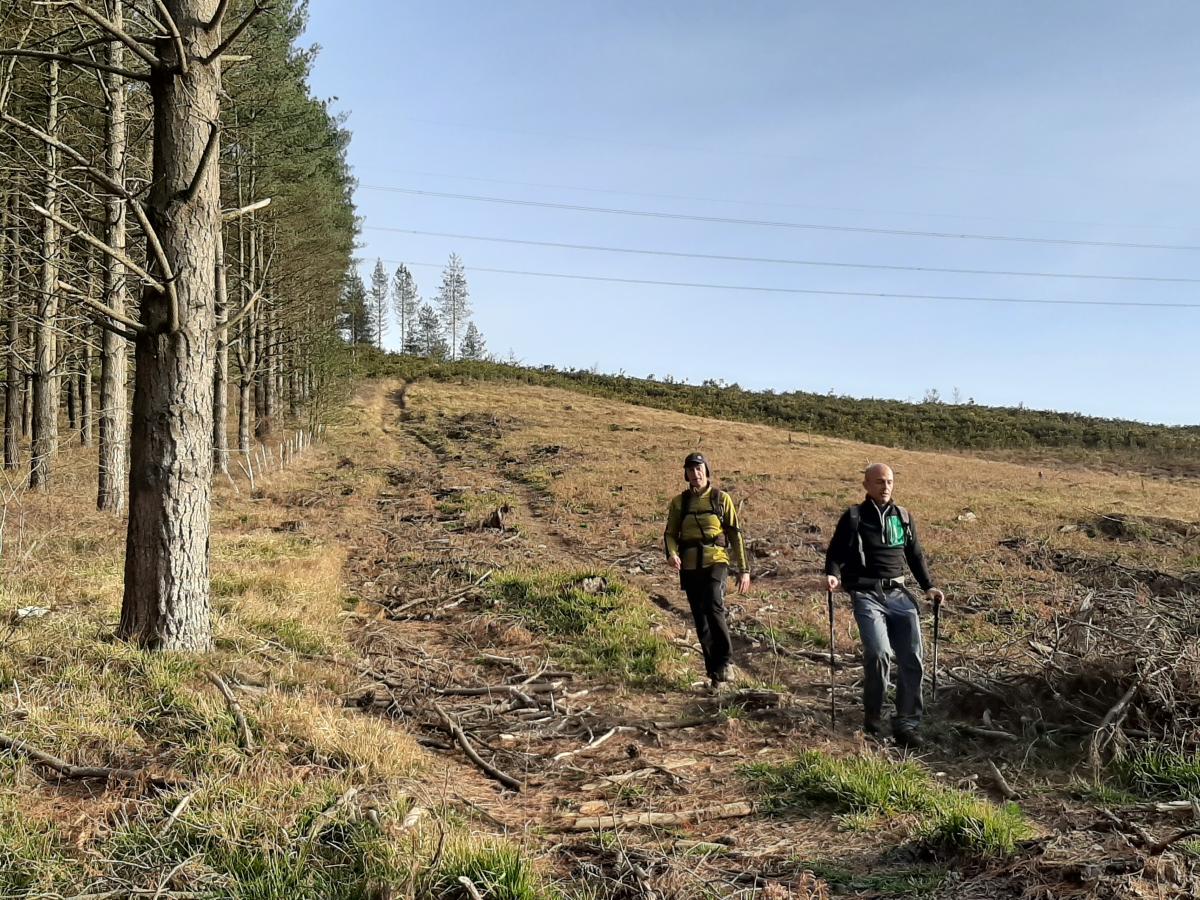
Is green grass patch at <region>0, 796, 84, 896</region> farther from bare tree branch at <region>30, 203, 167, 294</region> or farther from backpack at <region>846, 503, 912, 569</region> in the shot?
backpack at <region>846, 503, 912, 569</region>

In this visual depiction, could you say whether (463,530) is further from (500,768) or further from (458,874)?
(458,874)

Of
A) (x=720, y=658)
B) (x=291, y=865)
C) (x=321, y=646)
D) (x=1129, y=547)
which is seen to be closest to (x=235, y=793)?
(x=291, y=865)

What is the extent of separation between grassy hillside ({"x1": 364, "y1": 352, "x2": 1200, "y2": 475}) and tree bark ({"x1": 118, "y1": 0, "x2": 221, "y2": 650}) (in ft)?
131

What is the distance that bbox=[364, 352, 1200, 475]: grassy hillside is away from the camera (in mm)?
38688

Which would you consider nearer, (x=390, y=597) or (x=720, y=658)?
(x=720, y=658)

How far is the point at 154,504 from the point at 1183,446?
4836 centimetres

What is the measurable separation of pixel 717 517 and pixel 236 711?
14.1 feet

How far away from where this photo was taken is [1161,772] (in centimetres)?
438

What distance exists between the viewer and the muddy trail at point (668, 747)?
3.25 metres

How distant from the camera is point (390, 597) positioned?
9336mm

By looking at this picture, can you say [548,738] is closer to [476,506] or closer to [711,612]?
[711,612]

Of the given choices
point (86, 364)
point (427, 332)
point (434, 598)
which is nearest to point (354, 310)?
point (86, 364)

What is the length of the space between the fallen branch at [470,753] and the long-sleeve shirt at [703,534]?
258cm

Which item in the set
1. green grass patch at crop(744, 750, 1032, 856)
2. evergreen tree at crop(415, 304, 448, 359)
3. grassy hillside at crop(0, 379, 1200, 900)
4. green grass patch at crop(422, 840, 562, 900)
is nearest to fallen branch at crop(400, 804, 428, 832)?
grassy hillside at crop(0, 379, 1200, 900)
